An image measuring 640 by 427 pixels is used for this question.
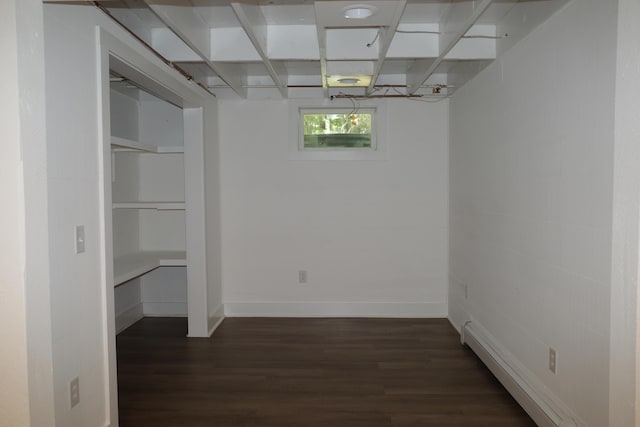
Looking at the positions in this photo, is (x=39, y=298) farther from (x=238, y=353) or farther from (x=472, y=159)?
(x=472, y=159)

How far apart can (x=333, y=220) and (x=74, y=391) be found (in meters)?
2.95

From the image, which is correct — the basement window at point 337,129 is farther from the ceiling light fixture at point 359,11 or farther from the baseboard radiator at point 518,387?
the ceiling light fixture at point 359,11

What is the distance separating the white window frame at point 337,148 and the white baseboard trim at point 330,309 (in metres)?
1.52

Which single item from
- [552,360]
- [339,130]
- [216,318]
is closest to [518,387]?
[552,360]

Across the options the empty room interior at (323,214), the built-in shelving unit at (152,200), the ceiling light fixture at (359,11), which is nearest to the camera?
the empty room interior at (323,214)

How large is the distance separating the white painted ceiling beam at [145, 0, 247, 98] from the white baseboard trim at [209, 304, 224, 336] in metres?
2.19

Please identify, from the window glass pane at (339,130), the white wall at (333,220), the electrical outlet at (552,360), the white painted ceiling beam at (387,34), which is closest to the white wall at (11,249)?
the white painted ceiling beam at (387,34)

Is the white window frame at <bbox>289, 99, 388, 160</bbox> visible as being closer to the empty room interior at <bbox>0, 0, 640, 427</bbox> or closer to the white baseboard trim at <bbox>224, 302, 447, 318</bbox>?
the empty room interior at <bbox>0, 0, 640, 427</bbox>

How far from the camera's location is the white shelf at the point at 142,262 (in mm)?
3336

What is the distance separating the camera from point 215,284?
4375 millimetres

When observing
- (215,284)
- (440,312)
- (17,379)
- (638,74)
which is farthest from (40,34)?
(440,312)

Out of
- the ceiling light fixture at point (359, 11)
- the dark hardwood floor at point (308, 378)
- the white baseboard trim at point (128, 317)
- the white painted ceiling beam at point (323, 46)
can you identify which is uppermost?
the white painted ceiling beam at point (323, 46)

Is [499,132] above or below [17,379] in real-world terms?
above

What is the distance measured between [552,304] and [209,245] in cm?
289
